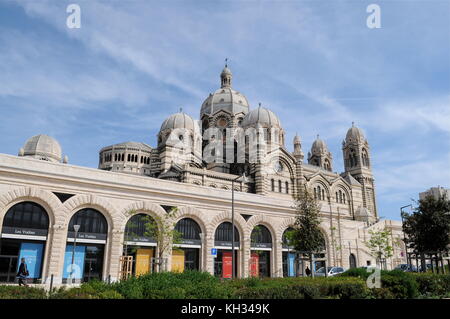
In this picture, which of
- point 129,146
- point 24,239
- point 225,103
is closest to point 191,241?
point 24,239

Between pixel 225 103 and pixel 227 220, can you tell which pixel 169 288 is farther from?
pixel 225 103

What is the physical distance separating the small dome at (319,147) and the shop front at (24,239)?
257ft

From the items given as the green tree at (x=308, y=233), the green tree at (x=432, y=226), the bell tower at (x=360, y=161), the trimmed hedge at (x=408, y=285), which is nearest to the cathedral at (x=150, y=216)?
the green tree at (x=308, y=233)

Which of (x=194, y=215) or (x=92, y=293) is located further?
(x=194, y=215)

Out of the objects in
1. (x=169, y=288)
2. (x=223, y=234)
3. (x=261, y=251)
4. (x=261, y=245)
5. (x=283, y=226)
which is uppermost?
(x=283, y=226)

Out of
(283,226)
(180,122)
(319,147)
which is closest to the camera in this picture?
(283,226)

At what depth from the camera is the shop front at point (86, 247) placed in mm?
25766

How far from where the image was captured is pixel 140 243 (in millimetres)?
28656

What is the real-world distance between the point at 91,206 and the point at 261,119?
1657 inches

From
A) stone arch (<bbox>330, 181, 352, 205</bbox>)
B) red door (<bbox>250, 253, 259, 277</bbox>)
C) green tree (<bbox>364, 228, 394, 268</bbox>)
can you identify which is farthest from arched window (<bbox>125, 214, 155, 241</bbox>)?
stone arch (<bbox>330, 181, 352, 205</bbox>)

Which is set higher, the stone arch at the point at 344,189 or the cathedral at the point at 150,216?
the stone arch at the point at 344,189

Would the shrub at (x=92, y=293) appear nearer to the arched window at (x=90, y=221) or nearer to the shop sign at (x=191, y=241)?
the arched window at (x=90, y=221)

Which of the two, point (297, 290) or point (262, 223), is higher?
point (262, 223)

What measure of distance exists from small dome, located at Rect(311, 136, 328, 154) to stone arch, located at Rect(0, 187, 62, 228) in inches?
3061
